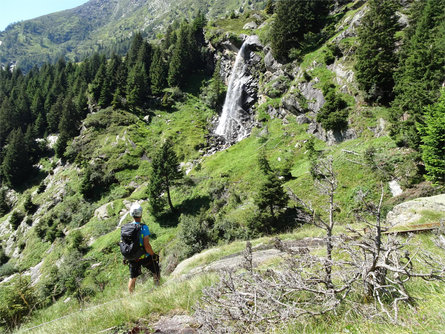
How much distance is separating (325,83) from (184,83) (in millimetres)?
48853

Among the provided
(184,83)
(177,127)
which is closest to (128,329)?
(177,127)

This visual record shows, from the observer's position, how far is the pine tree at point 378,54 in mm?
26016

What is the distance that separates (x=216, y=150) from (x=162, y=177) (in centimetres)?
1772

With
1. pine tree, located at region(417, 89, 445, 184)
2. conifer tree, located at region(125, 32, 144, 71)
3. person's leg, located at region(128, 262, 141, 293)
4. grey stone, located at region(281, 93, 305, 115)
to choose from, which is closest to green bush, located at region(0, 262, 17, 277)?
person's leg, located at region(128, 262, 141, 293)

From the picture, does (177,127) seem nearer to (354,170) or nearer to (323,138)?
(323,138)

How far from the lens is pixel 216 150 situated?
4884cm

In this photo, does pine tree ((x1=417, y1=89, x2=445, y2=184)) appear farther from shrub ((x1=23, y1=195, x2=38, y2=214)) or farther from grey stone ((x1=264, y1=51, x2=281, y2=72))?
shrub ((x1=23, y1=195, x2=38, y2=214))

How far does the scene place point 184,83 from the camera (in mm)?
70812

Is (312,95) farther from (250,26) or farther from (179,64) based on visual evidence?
(179,64)

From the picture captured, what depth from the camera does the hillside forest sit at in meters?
15.6

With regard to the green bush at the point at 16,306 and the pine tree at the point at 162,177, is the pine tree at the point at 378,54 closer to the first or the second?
the pine tree at the point at 162,177

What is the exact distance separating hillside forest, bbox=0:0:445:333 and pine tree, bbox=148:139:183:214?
18 cm

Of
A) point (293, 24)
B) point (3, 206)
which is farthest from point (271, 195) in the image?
point (3, 206)

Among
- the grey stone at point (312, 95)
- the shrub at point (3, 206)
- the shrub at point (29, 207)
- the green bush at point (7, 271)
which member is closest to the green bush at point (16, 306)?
the grey stone at point (312, 95)
